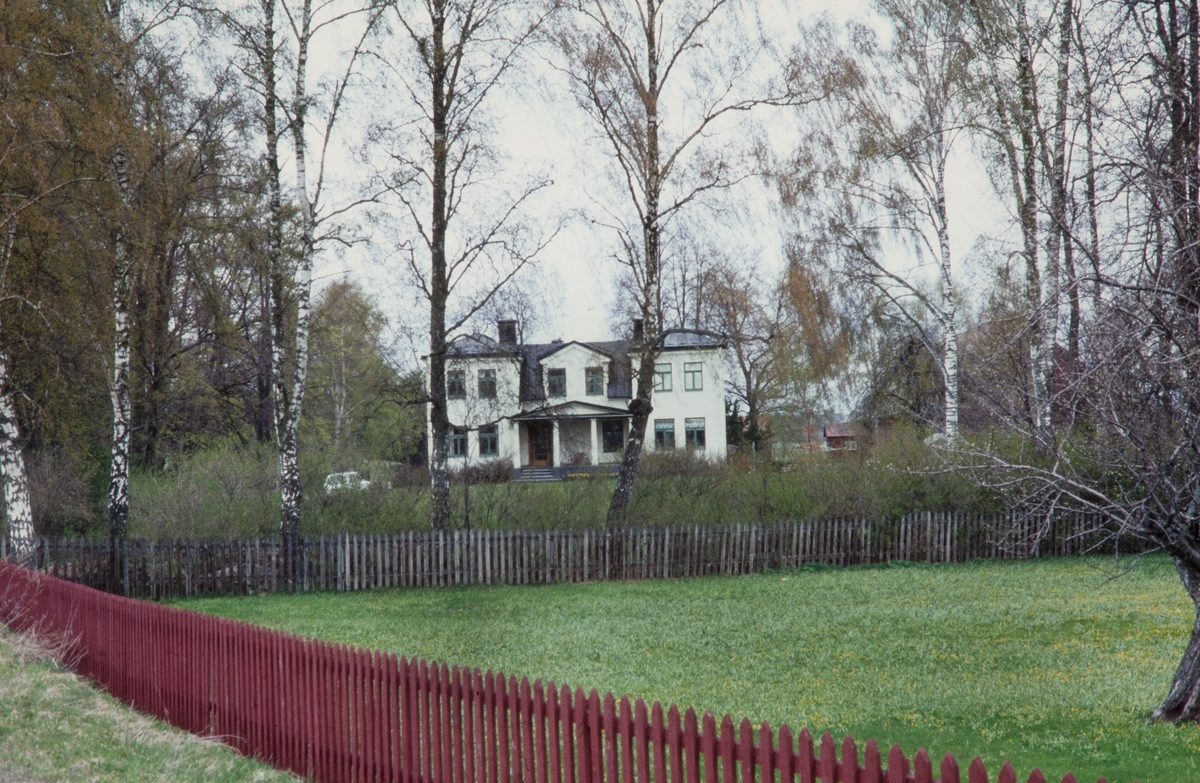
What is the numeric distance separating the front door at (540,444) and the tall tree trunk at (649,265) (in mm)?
32611

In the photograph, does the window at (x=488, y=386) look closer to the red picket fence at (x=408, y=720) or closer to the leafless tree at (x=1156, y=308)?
the red picket fence at (x=408, y=720)

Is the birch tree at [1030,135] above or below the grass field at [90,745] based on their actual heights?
above

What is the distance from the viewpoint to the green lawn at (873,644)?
24.8 ft

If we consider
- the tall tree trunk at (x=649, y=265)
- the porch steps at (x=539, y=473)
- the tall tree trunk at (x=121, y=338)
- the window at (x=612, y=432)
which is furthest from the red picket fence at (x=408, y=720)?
the window at (x=612, y=432)

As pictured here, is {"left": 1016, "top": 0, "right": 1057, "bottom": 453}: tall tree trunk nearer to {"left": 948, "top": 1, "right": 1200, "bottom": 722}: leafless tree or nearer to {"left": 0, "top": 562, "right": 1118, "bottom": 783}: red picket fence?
{"left": 948, "top": 1, "right": 1200, "bottom": 722}: leafless tree

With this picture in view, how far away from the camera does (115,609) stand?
946 centimetres

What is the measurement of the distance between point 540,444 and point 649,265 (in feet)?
114

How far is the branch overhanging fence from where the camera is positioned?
56.1 feet

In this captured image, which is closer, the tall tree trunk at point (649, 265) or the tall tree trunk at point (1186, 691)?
the tall tree trunk at point (1186, 691)

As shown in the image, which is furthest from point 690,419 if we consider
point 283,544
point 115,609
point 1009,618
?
point 115,609

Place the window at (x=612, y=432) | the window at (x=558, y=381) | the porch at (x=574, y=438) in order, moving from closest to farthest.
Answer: the porch at (x=574, y=438) < the window at (x=558, y=381) < the window at (x=612, y=432)

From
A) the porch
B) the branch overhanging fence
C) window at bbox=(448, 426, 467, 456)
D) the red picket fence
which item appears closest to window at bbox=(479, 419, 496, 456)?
window at bbox=(448, 426, 467, 456)

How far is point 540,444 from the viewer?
178 ft

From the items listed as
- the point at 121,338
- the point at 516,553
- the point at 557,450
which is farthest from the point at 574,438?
the point at 121,338
